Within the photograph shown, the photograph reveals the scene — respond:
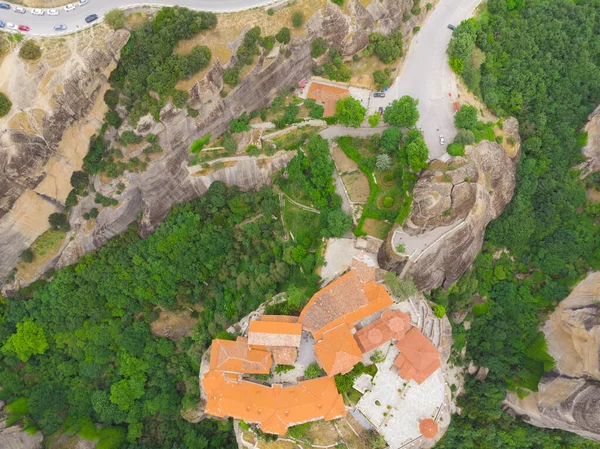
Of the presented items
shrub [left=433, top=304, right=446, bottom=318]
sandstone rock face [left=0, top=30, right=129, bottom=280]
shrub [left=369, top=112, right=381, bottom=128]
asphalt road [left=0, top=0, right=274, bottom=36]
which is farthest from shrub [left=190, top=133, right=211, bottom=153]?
shrub [left=433, top=304, right=446, bottom=318]

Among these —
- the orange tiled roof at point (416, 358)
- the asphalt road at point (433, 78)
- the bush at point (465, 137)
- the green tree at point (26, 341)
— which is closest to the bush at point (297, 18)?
the asphalt road at point (433, 78)

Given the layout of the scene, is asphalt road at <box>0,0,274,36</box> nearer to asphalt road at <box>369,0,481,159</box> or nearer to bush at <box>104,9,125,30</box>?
bush at <box>104,9,125,30</box>

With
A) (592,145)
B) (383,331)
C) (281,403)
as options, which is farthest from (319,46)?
(281,403)

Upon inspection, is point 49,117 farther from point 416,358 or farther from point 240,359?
point 416,358

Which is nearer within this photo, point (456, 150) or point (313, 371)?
point (313, 371)

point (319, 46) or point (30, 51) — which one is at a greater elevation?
point (30, 51)

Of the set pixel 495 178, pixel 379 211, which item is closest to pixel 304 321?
pixel 379 211

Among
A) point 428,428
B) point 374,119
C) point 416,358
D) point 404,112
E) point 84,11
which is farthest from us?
point 374,119
